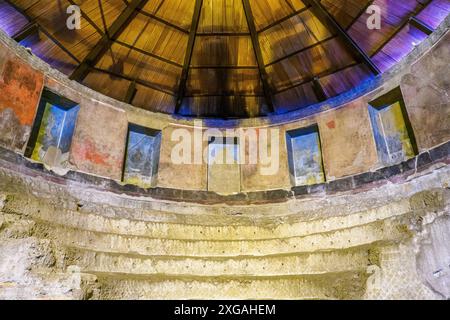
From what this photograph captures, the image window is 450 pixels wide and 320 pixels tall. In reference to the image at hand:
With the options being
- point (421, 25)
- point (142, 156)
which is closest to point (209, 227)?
point (142, 156)

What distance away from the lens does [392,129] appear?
9.12 meters

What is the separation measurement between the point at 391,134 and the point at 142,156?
730 centimetres

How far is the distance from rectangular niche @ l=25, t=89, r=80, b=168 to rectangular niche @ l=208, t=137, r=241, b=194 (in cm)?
415

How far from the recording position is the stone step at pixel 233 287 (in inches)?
200

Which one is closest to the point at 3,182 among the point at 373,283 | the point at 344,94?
the point at 373,283

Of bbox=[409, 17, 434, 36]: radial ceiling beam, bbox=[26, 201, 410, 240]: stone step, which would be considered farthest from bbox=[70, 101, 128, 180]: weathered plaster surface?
bbox=[409, 17, 434, 36]: radial ceiling beam

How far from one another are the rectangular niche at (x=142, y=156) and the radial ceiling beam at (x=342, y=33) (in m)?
5.92

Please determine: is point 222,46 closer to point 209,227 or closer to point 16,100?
point 209,227

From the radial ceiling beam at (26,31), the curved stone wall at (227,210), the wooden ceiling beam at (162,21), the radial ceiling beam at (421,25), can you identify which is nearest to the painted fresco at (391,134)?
the curved stone wall at (227,210)

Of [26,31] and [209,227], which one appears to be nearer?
[209,227]

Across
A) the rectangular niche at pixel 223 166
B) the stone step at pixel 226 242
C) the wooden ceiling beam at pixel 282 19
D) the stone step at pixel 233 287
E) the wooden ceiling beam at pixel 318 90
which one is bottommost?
the stone step at pixel 233 287

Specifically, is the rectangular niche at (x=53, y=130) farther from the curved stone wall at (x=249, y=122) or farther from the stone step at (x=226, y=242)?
the stone step at (x=226, y=242)

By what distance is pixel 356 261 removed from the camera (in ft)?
18.2

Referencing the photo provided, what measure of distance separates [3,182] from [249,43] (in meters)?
7.56
